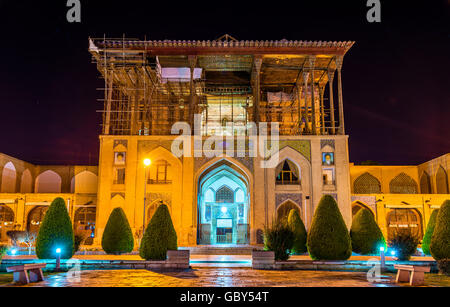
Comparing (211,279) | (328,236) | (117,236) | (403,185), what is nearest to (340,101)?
(328,236)

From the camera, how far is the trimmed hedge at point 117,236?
1593cm

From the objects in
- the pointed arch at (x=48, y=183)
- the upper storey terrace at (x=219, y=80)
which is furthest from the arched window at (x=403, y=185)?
the pointed arch at (x=48, y=183)

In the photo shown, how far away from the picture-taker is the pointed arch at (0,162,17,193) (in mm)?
29205

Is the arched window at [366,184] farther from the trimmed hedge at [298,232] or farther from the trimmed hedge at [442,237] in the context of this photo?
the trimmed hedge at [442,237]

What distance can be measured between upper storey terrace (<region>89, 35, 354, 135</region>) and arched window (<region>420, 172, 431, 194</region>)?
33.3 feet

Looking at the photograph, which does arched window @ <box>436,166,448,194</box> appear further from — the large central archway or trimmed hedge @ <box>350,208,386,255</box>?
trimmed hedge @ <box>350,208,386,255</box>

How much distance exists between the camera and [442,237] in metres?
12.7

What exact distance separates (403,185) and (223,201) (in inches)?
641

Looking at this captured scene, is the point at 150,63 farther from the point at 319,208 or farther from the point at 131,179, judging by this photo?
the point at 319,208

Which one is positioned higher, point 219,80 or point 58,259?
point 219,80

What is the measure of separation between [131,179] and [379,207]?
1526cm

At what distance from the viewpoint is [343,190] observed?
22.4m

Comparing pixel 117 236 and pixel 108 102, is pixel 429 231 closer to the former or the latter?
pixel 117 236
